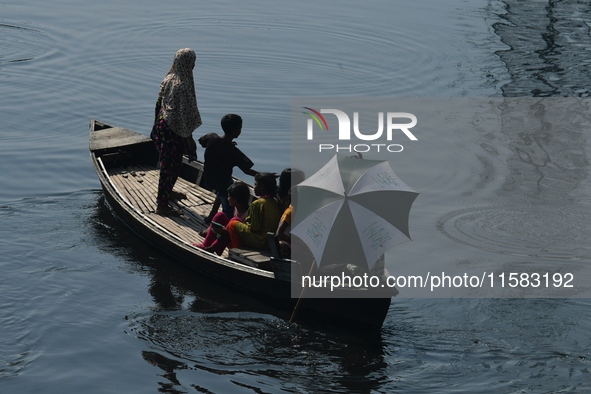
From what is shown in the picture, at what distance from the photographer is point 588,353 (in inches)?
349

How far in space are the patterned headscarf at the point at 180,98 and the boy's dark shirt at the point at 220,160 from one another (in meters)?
0.41

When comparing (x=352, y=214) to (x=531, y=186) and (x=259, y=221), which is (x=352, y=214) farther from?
(x=531, y=186)

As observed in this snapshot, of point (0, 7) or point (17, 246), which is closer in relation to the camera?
point (17, 246)

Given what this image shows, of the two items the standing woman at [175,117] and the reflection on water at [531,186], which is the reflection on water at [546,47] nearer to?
the reflection on water at [531,186]

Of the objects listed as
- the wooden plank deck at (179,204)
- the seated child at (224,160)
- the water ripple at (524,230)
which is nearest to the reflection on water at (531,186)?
the water ripple at (524,230)

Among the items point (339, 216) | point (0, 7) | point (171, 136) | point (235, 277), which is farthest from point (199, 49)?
point (339, 216)

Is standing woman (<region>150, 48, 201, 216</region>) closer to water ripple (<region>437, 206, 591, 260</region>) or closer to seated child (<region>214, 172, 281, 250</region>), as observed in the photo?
seated child (<region>214, 172, 281, 250</region>)

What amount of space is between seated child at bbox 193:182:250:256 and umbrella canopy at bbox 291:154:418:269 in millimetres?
1186

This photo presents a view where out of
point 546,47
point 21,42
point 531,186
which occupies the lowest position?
point 531,186

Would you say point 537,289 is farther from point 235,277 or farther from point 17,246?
point 17,246

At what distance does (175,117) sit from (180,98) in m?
0.22

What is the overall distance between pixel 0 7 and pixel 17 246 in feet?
43.4

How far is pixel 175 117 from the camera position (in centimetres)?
1084

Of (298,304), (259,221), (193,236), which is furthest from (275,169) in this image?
(298,304)
